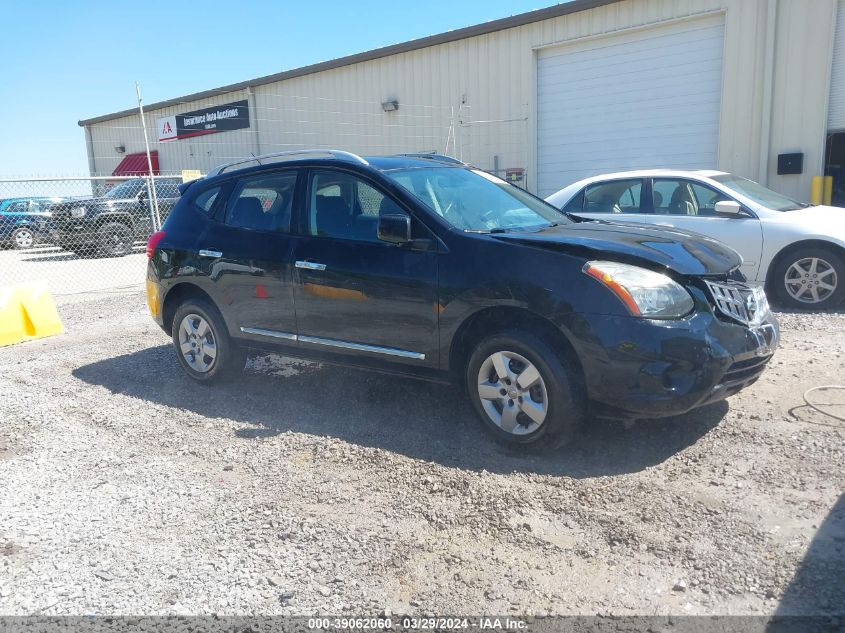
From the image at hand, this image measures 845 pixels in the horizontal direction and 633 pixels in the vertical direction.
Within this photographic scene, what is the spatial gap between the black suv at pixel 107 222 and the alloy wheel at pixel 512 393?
13.4 m

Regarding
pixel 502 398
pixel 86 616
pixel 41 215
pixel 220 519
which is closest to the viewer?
Answer: pixel 86 616

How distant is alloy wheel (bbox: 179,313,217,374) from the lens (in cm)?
573

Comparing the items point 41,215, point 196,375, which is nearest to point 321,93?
point 41,215

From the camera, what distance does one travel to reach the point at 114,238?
16062 mm

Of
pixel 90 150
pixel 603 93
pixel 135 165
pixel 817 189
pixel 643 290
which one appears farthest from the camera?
pixel 90 150

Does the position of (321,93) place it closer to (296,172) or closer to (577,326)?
(296,172)

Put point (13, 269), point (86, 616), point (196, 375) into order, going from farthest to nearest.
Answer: point (13, 269) < point (196, 375) < point (86, 616)

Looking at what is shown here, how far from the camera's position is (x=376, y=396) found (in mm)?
5352

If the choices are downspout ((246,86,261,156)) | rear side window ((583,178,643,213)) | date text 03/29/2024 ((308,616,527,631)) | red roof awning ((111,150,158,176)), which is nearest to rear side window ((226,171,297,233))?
date text 03/29/2024 ((308,616,527,631))

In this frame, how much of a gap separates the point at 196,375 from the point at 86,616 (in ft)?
10.4

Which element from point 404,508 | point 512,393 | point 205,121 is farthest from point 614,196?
point 205,121

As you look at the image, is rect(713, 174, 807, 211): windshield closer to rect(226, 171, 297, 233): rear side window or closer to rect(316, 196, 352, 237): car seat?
rect(316, 196, 352, 237): car seat

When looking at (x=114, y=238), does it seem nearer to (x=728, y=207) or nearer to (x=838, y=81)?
(x=728, y=207)

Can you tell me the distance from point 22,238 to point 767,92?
19.5 m
